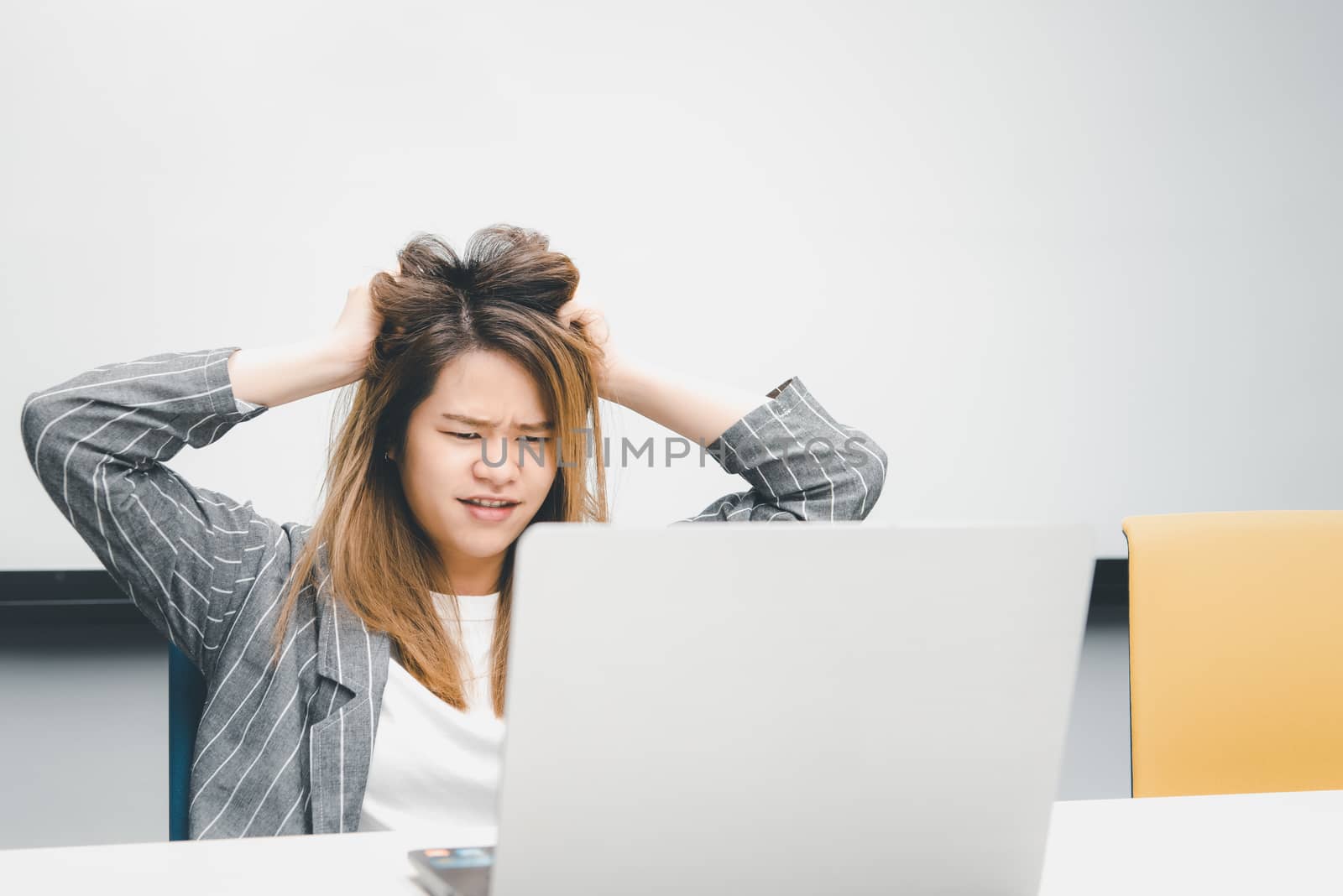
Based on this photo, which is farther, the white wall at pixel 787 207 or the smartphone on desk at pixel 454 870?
the white wall at pixel 787 207

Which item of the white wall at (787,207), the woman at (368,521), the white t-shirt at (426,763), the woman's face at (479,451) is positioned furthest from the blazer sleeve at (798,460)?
the white wall at (787,207)

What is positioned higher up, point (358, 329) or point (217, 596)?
point (358, 329)

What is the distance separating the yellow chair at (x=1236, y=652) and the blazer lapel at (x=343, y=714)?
83 centimetres

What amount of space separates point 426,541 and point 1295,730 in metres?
1.03

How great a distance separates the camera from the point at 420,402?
1179mm

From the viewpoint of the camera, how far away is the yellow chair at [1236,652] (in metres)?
1.28

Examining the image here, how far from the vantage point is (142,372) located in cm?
115

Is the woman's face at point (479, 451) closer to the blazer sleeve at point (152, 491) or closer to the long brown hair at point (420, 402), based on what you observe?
the long brown hair at point (420, 402)

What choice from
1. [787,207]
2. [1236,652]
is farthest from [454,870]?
[787,207]

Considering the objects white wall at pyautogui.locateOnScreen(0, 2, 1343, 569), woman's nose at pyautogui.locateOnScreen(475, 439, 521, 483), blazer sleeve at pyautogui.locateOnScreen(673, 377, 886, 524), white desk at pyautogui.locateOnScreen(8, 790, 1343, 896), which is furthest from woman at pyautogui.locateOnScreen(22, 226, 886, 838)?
white wall at pyautogui.locateOnScreen(0, 2, 1343, 569)

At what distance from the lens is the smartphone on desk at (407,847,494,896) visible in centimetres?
70

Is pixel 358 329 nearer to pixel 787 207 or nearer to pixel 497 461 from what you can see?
pixel 497 461

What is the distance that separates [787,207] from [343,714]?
1444mm

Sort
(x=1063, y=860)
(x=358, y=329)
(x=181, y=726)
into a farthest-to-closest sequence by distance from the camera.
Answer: (x=358, y=329) → (x=181, y=726) → (x=1063, y=860)
